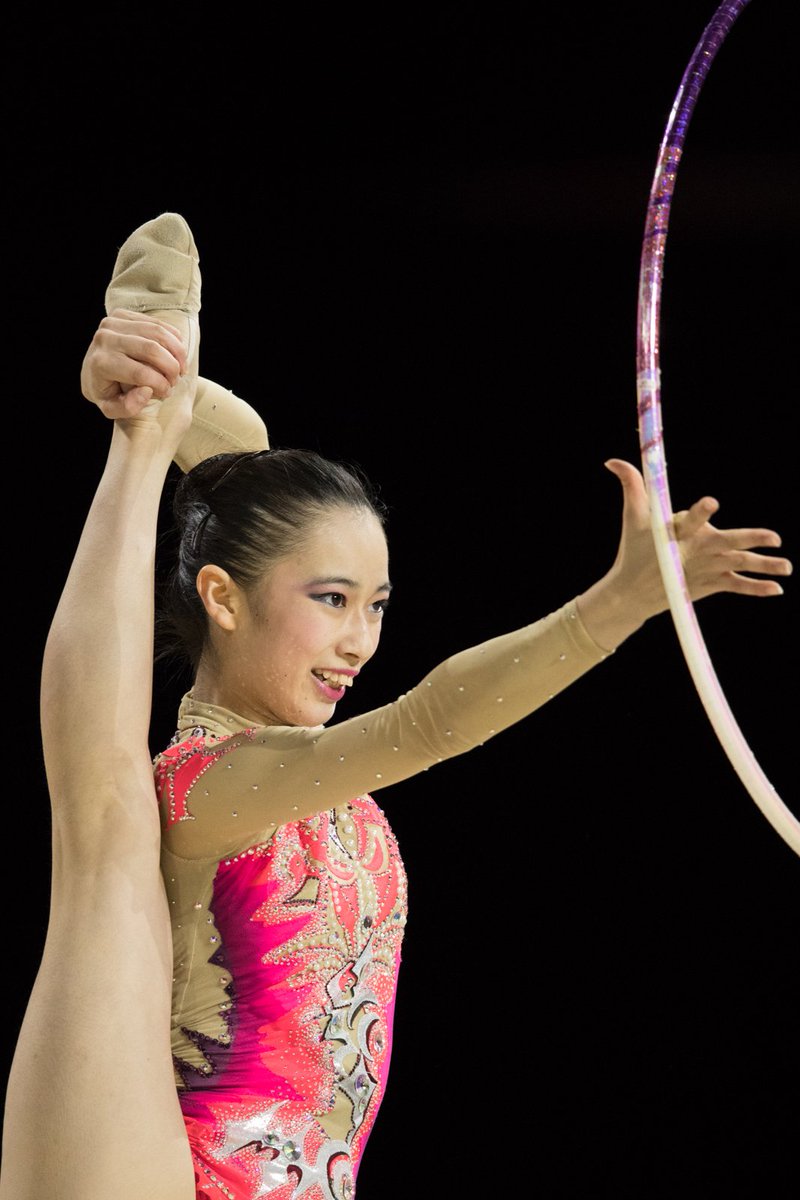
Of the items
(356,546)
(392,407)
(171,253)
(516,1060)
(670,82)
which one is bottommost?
(516,1060)

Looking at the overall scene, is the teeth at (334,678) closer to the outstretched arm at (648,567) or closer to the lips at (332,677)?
the lips at (332,677)

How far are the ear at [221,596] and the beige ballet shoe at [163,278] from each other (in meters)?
0.22

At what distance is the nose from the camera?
1.41m

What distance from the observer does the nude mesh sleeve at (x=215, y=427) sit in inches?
62.8

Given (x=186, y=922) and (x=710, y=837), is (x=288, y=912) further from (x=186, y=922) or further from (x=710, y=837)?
(x=710, y=837)

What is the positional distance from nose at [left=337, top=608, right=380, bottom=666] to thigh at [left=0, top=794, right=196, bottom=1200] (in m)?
0.25

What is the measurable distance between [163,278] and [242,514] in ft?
0.90

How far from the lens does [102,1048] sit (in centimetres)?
123

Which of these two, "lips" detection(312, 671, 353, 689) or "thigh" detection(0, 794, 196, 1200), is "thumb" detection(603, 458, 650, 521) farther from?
"thigh" detection(0, 794, 196, 1200)

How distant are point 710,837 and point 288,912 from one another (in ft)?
3.20

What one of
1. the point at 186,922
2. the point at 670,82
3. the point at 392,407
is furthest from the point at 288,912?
the point at 670,82

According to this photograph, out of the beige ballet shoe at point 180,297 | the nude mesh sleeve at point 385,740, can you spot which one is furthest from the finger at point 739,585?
the beige ballet shoe at point 180,297

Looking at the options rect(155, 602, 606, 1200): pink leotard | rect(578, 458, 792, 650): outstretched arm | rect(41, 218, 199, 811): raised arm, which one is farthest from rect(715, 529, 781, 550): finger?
rect(41, 218, 199, 811): raised arm

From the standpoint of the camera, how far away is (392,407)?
7.31 feet
